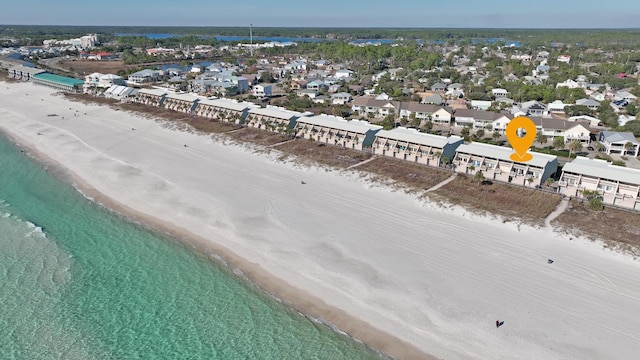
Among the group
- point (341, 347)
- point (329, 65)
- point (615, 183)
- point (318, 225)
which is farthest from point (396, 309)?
point (329, 65)

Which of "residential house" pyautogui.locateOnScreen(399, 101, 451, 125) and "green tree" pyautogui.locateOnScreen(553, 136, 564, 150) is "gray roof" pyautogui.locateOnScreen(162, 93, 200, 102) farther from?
"green tree" pyautogui.locateOnScreen(553, 136, 564, 150)

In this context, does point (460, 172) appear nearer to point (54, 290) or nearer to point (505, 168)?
point (505, 168)

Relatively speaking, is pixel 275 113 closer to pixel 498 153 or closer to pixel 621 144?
pixel 498 153

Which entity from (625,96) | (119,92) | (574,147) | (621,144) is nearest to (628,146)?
(621,144)

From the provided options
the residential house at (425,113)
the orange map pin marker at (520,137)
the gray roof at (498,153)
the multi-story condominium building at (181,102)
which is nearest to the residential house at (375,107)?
the residential house at (425,113)

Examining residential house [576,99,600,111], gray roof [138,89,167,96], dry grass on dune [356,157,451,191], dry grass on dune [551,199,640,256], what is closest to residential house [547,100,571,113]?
residential house [576,99,600,111]

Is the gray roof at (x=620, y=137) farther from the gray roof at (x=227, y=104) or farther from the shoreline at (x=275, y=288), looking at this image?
the gray roof at (x=227, y=104)
